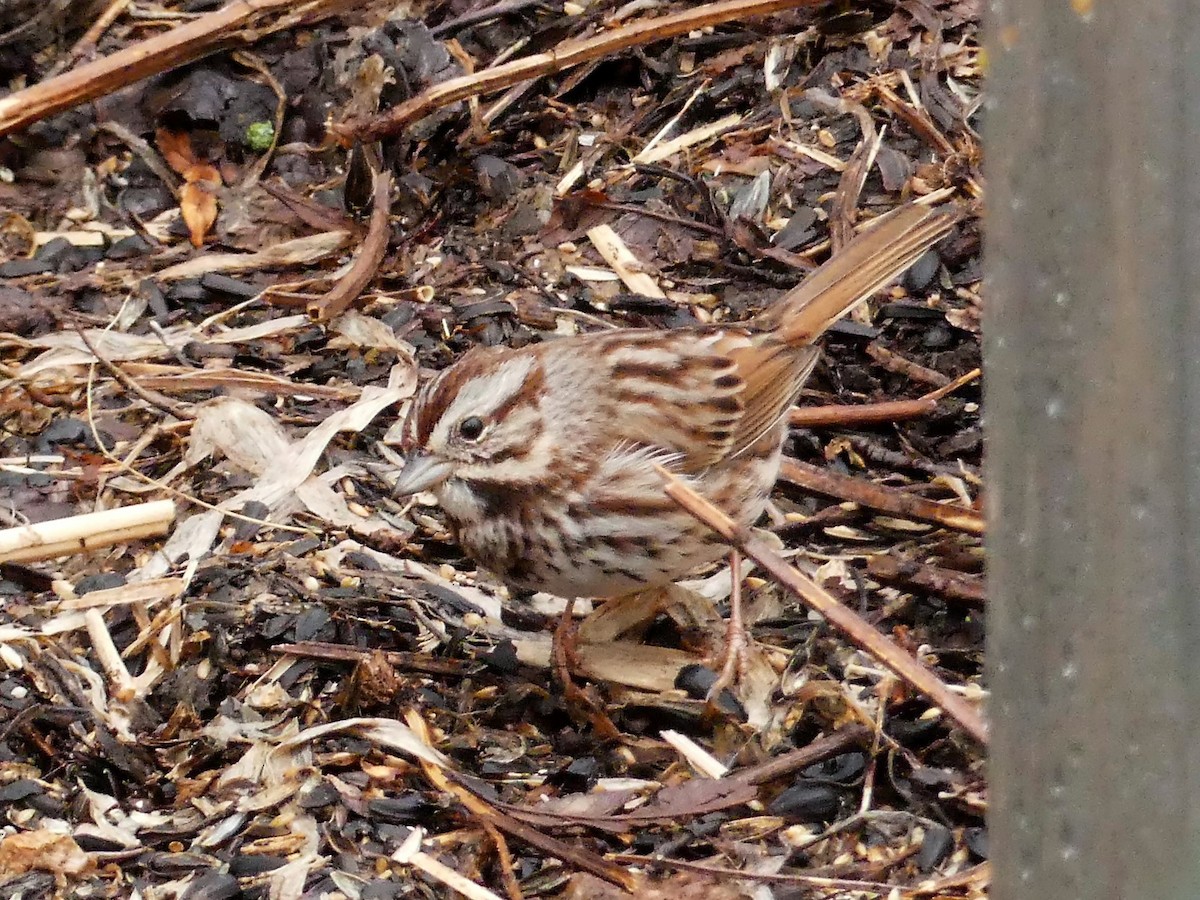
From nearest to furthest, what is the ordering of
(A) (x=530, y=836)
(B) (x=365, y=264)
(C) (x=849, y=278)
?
(A) (x=530, y=836), (C) (x=849, y=278), (B) (x=365, y=264)

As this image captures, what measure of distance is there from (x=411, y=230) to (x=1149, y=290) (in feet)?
13.1

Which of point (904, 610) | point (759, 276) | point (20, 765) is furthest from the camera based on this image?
point (759, 276)

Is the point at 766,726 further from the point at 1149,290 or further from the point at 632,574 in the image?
the point at 1149,290

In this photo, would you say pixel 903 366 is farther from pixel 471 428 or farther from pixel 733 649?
pixel 471 428

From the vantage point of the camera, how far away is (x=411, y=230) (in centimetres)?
496

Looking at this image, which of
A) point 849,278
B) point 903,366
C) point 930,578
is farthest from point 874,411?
point 930,578

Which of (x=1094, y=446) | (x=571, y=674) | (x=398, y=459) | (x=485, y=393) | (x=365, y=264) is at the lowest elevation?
(x=571, y=674)

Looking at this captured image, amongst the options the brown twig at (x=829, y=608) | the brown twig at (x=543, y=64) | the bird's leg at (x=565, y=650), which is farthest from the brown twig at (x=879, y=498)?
the brown twig at (x=829, y=608)

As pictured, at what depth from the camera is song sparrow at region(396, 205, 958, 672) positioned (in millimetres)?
3488

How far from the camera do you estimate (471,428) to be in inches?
136

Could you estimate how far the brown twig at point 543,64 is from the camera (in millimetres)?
4832

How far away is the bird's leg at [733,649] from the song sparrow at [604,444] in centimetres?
13

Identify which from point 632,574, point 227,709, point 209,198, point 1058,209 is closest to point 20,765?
point 227,709

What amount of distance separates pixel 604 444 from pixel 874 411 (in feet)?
2.67
